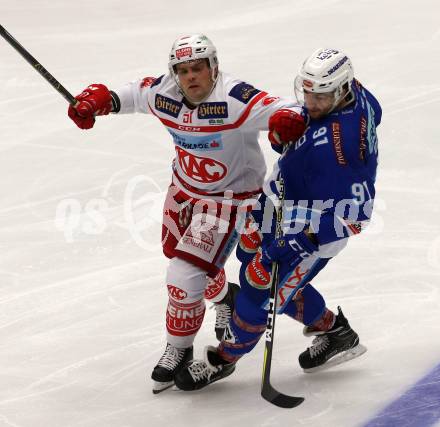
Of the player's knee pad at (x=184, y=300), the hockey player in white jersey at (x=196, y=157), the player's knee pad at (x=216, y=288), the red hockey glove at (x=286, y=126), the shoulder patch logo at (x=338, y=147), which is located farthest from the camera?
the player's knee pad at (x=216, y=288)

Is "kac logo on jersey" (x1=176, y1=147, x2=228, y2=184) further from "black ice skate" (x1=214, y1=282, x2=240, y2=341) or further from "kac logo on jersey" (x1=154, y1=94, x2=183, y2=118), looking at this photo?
"black ice skate" (x1=214, y1=282, x2=240, y2=341)

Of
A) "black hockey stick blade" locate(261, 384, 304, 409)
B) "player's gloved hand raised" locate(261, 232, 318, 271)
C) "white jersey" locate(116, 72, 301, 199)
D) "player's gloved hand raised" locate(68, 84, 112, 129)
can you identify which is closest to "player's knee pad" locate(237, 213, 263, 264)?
"white jersey" locate(116, 72, 301, 199)

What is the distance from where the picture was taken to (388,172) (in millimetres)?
6281

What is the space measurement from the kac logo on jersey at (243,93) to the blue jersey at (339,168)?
0.31 meters

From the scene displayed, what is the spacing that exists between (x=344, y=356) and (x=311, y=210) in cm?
86

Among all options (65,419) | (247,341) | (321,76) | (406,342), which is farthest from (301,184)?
(65,419)

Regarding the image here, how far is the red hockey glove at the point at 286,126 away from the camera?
12.3ft

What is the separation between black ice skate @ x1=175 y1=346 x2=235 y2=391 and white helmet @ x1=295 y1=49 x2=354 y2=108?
122 centimetres

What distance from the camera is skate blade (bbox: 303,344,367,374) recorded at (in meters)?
4.31

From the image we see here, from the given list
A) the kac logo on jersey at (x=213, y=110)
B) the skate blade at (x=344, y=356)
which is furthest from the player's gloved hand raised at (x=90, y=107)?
the skate blade at (x=344, y=356)

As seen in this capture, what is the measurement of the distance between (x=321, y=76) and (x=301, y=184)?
1.48 feet

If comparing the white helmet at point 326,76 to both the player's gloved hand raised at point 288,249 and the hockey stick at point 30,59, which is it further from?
the hockey stick at point 30,59

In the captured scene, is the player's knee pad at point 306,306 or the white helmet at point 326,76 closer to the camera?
the white helmet at point 326,76

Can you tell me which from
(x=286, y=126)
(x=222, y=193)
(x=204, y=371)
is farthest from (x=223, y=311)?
(x=286, y=126)
